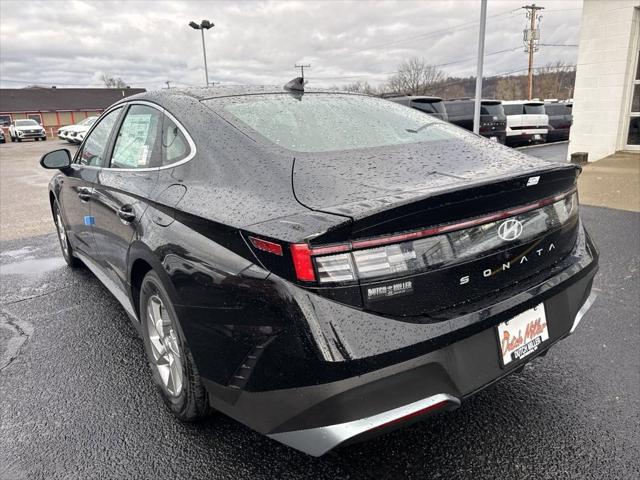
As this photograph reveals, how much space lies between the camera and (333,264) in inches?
62.1

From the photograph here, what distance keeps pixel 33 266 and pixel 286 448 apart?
4102 mm

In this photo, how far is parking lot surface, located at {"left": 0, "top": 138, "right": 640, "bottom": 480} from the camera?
2.06m

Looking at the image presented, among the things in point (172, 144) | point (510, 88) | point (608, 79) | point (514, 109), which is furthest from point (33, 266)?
point (510, 88)

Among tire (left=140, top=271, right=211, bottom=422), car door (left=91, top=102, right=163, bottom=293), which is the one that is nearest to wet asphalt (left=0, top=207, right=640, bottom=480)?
tire (left=140, top=271, right=211, bottom=422)

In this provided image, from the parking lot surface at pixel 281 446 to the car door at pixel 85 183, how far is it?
75cm

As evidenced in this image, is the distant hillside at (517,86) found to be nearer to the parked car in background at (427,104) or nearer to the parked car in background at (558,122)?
the parked car in background at (558,122)

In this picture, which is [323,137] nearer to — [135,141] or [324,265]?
[324,265]

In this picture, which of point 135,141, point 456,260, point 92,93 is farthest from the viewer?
point 92,93

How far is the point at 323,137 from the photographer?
2352mm

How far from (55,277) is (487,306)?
13.9ft

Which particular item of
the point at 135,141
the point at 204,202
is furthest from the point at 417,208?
the point at 135,141

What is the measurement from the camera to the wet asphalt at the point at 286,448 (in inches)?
81.1

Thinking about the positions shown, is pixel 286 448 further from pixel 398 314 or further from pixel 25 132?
pixel 25 132

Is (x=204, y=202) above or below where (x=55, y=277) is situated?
above
